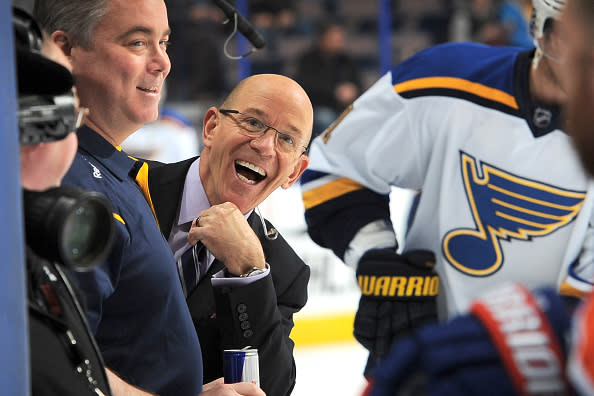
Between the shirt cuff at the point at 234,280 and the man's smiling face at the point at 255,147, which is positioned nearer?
the shirt cuff at the point at 234,280

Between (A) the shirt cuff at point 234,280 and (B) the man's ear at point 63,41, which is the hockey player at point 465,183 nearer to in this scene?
(A) the shirt cuff at point 234,280

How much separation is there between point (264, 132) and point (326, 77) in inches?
172

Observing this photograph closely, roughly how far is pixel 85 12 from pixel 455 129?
31.4 inches

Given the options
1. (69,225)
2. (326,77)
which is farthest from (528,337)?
(326,77)

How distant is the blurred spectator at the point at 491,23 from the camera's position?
20.7 ft

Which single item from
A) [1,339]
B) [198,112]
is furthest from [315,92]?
[1,339]

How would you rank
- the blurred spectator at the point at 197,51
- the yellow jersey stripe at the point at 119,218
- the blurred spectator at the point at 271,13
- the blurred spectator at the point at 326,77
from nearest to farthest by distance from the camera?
the yellow jersey stripe at the point at 119,218 < the blurred spectator at the point at 326,77 < the blurred spectator at the point at 197,51 < the blurred spectator at the point at 271,13

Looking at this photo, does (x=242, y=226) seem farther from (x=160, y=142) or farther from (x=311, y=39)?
(x=311, y=39)

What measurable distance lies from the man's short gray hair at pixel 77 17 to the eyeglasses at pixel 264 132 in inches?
15.7

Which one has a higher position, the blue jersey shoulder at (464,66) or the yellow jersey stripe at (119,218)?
the blue jersey shoulder at (464,66)

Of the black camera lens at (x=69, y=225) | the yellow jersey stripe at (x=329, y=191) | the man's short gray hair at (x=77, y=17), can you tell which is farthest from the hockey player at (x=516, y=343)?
the yellow jersey stripe at (x=329, y=191)

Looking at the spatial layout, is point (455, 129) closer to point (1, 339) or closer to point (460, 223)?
point (460, 223)

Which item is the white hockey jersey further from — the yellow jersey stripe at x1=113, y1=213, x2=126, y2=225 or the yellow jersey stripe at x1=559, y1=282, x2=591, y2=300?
the yellow jersey stripe at x1=113, y1=213, x2=126, y2=225

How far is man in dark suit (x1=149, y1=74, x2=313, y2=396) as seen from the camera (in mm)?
1292
